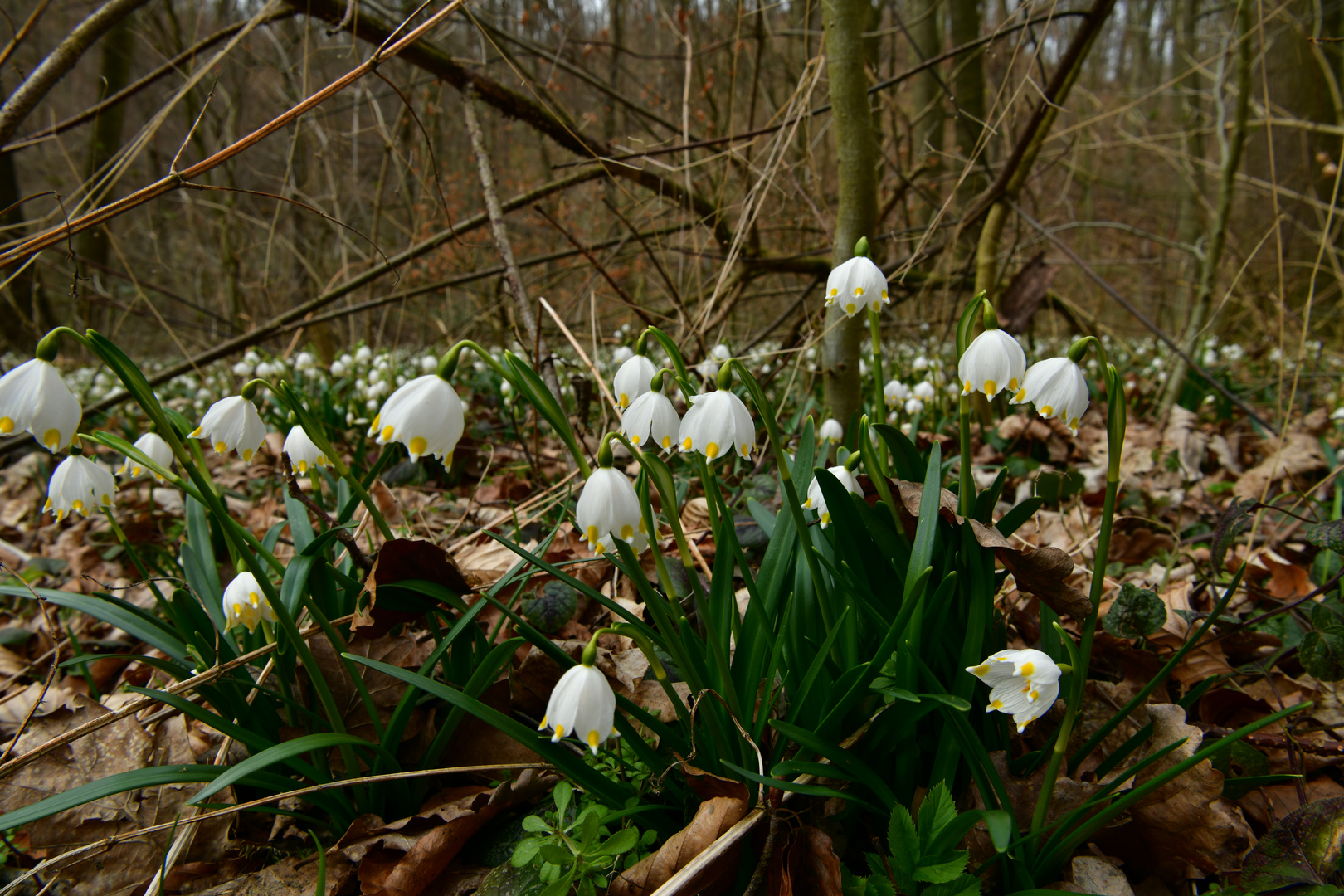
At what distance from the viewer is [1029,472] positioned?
9.34 ft

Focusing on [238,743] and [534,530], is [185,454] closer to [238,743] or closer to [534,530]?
[238,743]

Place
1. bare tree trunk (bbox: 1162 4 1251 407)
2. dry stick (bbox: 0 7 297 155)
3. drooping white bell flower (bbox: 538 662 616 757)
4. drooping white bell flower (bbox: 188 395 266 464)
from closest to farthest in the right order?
1. drooping white bell flower (bbox: 538 662 616 757)
2. drooping white bell flower (bbox: 188 395 266 464)
3. dry stick (bbox: 0 7 297 155)
4. bare tree trunk (bbox: 1162 4 1251 407)

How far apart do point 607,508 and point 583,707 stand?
272 mm

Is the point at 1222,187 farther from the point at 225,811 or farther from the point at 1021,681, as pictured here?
the point at 225,811

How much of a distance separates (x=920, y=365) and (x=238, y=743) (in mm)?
4227

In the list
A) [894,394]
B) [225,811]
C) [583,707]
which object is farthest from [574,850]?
[894,394]

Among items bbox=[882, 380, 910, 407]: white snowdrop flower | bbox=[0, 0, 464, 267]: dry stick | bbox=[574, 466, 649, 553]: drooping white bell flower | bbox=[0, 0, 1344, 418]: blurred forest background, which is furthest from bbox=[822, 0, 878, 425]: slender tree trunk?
bbox=[574, 466, 649, 553]: drooping white bell flower

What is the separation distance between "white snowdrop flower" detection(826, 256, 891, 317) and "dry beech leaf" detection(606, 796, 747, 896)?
86 cm

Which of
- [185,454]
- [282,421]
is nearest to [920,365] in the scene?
[282,421]

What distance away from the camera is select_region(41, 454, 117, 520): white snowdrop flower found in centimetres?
141

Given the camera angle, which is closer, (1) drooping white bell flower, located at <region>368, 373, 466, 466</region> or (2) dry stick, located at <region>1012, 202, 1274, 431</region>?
(1) drooping white bell flower, located at <region>368, 373, 466, 466</region>

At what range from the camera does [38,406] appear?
1.07 metres

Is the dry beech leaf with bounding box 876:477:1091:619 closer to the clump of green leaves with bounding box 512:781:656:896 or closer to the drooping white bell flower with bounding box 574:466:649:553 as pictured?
the drooping white bell flower with bounding box 574:466:649:553

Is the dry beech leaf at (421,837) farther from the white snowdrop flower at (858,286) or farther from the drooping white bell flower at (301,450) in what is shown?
the white snowdrop flower at (858,286)
